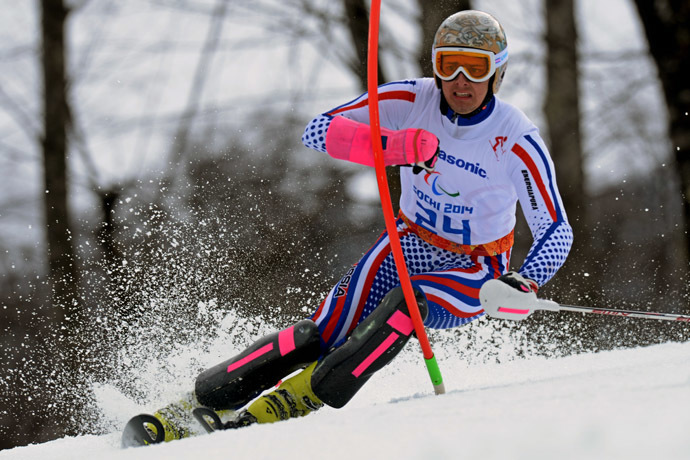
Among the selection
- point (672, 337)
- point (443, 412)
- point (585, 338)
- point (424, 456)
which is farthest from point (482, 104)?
point (672, 337)

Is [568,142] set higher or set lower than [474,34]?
lower

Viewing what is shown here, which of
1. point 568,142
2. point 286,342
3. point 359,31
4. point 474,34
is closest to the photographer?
point 286,342

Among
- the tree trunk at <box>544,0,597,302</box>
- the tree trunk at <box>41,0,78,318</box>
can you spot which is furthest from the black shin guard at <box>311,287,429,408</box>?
the tree trunk at <box>41,0,78,318</box>

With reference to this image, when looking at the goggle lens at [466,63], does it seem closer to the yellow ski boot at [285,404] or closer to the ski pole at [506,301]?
the ski pole at [506,301]

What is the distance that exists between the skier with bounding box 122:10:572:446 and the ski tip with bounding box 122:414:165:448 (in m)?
0.04

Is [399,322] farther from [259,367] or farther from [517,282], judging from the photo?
[259,367]

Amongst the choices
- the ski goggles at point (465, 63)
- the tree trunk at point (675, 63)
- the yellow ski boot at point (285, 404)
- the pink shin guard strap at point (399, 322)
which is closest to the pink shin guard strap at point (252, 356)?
the yellow ski boot at point (285, 404)

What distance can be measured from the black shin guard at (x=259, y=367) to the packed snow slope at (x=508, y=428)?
65cm

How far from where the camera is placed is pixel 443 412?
6.48 ft

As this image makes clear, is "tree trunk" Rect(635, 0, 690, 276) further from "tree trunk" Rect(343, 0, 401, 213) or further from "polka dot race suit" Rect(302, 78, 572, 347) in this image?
"polka dot race suit" Rect(302, 78, 572, 347)

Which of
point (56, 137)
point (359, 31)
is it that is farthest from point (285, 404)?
point (56, 137)

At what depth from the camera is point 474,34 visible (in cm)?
301

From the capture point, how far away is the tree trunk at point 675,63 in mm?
7504

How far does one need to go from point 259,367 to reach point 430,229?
3.18ft
